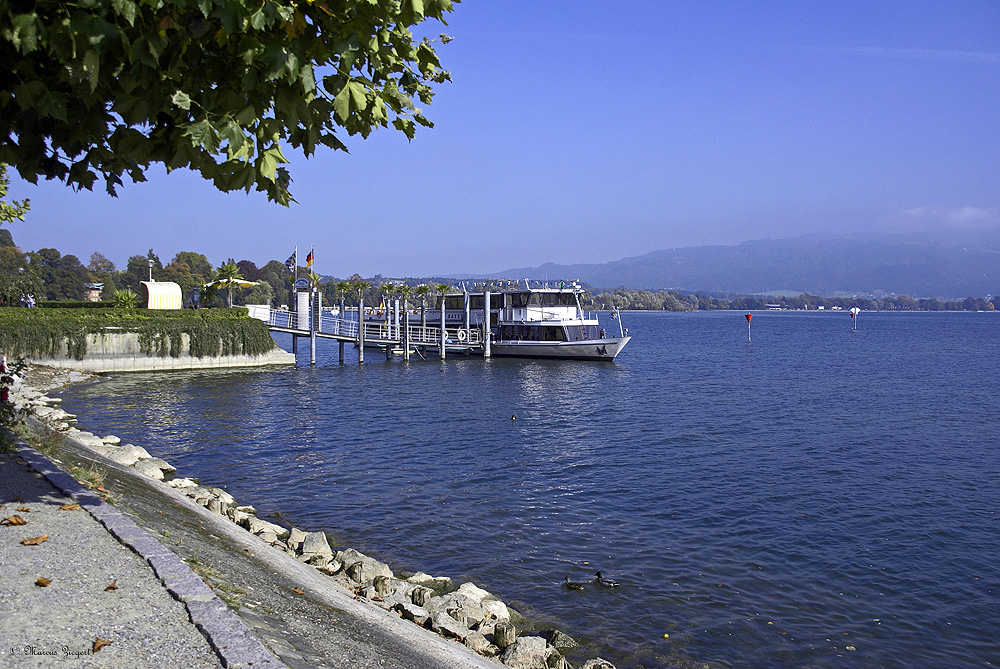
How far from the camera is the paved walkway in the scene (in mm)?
4961

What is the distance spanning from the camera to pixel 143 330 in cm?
3825

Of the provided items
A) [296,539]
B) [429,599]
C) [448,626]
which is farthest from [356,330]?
[448,626]

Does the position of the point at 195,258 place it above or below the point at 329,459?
above

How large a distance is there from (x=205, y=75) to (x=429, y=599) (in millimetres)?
7219

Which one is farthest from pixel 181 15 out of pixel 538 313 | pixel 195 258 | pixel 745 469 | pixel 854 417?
pixel 195 258

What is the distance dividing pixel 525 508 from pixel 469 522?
1.67 meters

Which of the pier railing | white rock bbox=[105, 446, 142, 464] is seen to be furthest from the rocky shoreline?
the pier railing

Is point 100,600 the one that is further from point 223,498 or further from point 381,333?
point 381,333

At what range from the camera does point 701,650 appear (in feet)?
31.8

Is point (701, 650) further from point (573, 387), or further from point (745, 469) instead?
point (573, 387)

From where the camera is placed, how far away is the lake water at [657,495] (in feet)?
34.8

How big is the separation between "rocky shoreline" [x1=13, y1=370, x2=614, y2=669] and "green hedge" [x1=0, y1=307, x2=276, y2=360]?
25692 mm

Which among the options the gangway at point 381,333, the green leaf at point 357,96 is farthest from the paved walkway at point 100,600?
the gangway at point 381,333

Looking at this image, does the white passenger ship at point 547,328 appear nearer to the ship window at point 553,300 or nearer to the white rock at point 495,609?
the ship window at point 553,300
